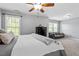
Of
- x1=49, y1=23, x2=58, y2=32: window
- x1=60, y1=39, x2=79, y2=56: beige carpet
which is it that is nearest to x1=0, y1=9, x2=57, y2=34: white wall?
x1=49, y1=23, x2=58, y2=32: window

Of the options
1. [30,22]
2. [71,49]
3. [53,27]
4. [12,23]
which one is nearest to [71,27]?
[53,27]

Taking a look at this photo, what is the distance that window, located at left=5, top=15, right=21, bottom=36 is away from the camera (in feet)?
16.6

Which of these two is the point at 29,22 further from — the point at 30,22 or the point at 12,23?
the point at 12,23

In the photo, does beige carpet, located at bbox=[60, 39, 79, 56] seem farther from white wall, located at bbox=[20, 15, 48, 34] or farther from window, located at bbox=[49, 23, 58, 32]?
window, located at bbox=[49, 23, 58, 32]

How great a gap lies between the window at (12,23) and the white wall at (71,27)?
207 inches

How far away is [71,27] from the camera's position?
8125 mm

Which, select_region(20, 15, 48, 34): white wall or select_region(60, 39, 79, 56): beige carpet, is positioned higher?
select_region(20, 15, 48, 34): white wall

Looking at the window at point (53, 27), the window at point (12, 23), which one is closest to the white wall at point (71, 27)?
the window at point (53, 27)

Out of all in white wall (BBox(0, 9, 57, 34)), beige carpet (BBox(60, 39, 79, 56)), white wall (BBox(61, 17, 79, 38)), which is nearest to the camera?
beige carpet (BBox(60, 39, 79, 56))

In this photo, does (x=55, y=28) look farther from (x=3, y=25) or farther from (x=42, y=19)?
(x=3, y=25)

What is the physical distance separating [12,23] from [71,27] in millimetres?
5790

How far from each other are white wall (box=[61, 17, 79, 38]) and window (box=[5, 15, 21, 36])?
17.2 feet

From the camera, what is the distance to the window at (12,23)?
5.07 metres

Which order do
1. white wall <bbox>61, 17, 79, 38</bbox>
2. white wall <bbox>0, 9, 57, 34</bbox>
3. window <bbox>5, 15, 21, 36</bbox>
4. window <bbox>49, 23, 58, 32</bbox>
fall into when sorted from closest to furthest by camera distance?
window <bbox>5, 15, 21, 36</bbox>
white wall <bbox>0, 9, 57, 34</bbox>
white wall <bbox>61, 17, 79, 38</bbox>
window <bbox>49, 23, 58, 32</bbox>
